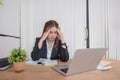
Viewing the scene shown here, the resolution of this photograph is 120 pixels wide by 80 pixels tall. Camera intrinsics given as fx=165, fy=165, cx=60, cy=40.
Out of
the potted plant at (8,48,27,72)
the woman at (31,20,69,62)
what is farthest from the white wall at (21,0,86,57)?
the potted plant at (8,48,27,72)

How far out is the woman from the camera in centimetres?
223

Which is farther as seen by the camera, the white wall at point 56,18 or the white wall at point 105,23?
the white wall at point 105,23

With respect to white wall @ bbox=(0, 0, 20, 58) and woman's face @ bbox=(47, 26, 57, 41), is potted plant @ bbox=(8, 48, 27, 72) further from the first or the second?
white wall @ bbox=(0, 0, 20, 58)

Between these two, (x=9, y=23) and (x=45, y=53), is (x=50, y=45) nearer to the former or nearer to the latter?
(x=45, y=53)

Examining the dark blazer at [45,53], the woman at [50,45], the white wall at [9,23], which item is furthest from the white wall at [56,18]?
the dark blazer at [45,53]

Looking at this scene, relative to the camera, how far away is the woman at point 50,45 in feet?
7.32

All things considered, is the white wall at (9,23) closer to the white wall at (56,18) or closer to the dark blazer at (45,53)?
the white wall at (56,18)

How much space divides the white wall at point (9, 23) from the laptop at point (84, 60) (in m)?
1.59


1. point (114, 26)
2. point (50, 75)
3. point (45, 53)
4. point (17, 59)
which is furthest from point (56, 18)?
point (50, 75)

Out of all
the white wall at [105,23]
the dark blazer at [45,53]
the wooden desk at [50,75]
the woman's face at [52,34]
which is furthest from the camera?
the white wall at [105,23]

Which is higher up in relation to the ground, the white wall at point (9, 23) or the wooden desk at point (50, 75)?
the white wall at point (9, 23)

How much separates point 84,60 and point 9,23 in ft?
6.13

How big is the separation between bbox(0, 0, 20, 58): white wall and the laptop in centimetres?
159

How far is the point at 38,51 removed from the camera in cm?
227
